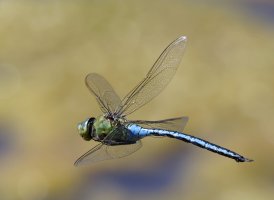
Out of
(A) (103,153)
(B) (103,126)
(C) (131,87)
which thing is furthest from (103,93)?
(C) (131,87)

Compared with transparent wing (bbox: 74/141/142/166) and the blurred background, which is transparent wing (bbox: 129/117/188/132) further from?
the blurred background

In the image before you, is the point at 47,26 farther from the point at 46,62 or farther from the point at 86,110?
the point at 86,110

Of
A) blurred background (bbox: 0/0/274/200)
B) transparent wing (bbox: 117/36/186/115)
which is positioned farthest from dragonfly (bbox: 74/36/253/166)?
blurred background (bbox: 0/0/274/200)

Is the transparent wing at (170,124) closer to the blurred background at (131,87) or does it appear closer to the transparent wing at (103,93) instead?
the transparent wing at (103,93)

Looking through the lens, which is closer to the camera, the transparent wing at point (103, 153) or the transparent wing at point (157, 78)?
the transparent wing at point (103, 153)

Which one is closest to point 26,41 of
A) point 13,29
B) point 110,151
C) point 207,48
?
point 13,29

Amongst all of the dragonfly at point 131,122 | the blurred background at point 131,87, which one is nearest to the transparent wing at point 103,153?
the dragonfly at point 131,122

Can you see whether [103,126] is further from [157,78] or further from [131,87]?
[131,87]
